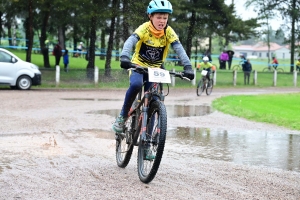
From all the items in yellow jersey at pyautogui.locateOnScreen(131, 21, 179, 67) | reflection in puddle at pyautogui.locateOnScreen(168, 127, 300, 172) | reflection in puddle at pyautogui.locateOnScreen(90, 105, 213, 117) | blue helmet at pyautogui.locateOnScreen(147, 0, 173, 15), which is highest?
blue helmet at pyautogui.locateOnScreen(147, 0, 173, 15)

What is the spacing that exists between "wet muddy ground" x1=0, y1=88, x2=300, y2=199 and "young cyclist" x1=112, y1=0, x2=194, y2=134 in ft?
3.83

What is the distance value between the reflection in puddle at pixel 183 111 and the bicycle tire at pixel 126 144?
7395 mm

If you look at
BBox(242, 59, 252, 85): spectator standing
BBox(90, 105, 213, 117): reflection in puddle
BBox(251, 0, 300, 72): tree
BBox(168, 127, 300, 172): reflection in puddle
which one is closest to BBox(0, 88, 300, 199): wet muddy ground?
BBox(168, 127, 300, 172): reflection in puddle

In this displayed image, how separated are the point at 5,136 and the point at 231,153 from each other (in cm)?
418

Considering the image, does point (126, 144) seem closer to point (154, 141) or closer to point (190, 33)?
point (154, 141)

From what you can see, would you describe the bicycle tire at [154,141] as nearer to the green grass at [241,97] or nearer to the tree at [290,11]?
the green grass at [241,97]

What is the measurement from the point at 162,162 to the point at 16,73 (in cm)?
1826

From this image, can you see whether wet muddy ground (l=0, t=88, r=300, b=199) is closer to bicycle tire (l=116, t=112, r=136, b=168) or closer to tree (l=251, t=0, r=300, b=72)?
bicycle tire (l=116, t=112, r=136, b=168)

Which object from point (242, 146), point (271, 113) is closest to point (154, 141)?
point (242, 146)

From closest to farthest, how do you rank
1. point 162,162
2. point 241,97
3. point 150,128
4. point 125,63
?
point 125,63 < point 150,128 < point 162,162 < point 241,97

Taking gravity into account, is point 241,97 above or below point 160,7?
below

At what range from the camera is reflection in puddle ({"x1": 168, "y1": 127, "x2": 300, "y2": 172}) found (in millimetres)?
8789

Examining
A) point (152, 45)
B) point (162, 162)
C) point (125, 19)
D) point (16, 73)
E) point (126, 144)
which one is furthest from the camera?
point (125, 19)

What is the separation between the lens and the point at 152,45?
23.8 ft
